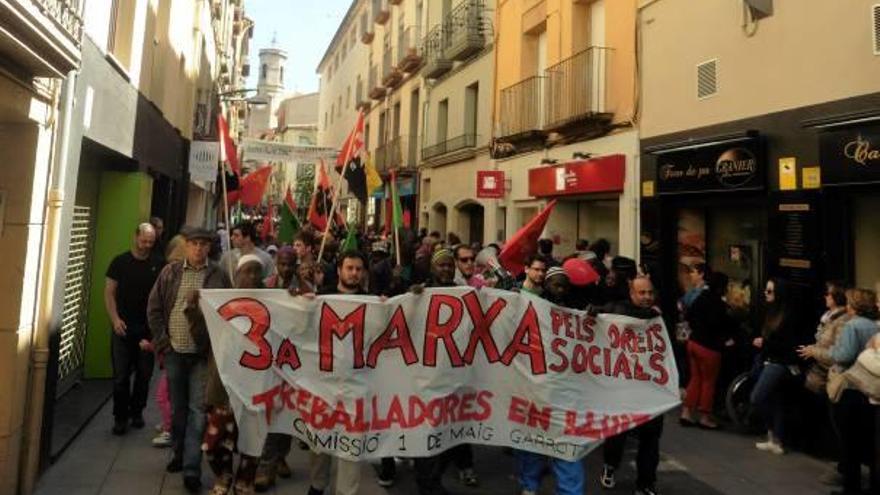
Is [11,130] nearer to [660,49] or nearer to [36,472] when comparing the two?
[36,472]

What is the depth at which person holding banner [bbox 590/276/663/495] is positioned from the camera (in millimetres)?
5102

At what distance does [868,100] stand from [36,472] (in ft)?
26.3

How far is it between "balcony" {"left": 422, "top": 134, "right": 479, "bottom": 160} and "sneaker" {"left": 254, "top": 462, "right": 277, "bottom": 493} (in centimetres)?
1355

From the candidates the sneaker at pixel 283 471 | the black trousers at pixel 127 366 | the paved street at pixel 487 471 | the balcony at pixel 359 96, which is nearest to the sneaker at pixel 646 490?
the paved street at pixel 487 471

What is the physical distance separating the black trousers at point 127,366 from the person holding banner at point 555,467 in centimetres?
359

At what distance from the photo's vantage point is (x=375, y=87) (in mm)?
28922

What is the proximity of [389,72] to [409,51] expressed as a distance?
11.7ft

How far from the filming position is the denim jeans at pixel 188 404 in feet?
16.0

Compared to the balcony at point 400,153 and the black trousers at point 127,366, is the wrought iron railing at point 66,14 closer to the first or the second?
the black trousers at point 127,366

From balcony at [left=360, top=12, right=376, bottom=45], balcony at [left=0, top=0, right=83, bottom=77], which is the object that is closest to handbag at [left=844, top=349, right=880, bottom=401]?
balcony at [left=0, top=0, right=83, bottom=77]

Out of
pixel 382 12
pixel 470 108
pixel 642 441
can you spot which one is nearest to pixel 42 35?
pixel 642 441

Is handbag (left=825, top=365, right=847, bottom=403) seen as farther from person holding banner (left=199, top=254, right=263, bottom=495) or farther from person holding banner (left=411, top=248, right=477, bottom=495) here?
person holding banner (left=199, top=254, right=263, bottom=495)

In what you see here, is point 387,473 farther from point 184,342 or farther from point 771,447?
point 771,447

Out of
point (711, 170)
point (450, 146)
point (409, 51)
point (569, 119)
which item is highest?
point (409, 51)
